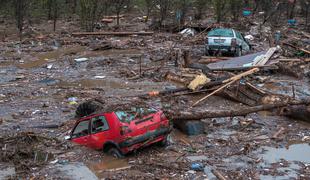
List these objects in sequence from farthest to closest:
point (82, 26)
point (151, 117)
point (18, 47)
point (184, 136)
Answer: point (82, 26) < point (18, 47) < point (184, 136) < point (151, 117)

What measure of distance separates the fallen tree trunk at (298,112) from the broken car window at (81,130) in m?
5.67

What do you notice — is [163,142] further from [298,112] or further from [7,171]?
[298,112]

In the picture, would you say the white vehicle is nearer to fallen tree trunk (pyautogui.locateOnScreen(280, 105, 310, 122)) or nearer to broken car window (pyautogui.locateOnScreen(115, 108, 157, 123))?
fallen tree trunk (pyautogui.locateOnScreen(280, 105, 310, 122))

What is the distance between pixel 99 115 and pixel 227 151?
293 centimetres

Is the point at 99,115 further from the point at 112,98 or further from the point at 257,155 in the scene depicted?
the point at 112,98

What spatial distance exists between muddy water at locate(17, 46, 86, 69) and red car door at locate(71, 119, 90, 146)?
12.4 m

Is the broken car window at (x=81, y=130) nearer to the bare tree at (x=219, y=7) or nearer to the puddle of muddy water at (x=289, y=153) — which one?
the puddle of muddy water at (x=289, y=153)

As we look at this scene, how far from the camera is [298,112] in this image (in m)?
12.7

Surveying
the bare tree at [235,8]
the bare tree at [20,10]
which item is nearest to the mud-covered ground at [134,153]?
the bare tree at [20,10]

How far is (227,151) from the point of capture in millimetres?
10375

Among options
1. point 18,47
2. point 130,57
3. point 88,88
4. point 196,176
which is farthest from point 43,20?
point 196,176

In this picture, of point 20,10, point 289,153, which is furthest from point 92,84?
point 20,10

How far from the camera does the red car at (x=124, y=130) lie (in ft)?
31.1

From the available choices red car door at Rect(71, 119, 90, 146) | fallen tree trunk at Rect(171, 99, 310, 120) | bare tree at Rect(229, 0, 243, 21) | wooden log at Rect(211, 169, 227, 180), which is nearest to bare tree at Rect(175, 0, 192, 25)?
bare tree at Rect(229, 0, 243, 21)
